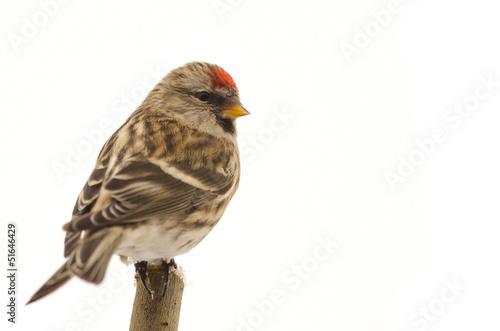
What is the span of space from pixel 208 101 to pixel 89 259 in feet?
3.46

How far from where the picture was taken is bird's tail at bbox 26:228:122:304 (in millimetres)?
1692

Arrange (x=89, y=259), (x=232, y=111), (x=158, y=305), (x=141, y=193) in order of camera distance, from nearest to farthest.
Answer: (x=89, y=259) → (x=141, y=193) → (x=158, y=305) → (x=232, y=111)

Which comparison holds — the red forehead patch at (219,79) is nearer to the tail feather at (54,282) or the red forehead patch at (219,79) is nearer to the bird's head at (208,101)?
the bird's head at (208,101)

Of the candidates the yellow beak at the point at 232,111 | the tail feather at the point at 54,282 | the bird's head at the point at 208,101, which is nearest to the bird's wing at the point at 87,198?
the tail feather at the point at 54,282

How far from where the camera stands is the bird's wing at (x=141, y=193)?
6.35 ft

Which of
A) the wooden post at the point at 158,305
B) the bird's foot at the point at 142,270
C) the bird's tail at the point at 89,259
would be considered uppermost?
the bird's tail at the point at 89,259

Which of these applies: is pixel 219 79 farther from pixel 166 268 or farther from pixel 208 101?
pixel 166 268

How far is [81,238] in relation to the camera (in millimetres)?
1896

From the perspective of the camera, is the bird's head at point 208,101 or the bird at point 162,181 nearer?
the bird at point 162,181

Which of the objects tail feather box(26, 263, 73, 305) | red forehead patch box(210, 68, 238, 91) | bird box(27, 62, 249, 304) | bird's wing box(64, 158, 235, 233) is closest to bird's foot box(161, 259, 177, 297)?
bird box(27, 62, 249, 304)

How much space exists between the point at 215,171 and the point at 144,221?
1.49 ft

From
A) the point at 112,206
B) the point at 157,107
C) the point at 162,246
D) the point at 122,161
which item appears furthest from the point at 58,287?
the point at 157,107

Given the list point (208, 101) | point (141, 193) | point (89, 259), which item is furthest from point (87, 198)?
point (208, 101)

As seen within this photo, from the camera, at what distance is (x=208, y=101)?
2611mm
